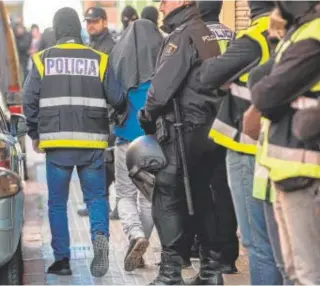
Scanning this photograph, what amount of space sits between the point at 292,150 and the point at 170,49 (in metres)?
2.04

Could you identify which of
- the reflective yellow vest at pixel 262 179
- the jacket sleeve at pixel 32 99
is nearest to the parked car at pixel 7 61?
the jacket sleeve at pixel 32 99

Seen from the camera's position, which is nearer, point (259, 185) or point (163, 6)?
point (259, 185)

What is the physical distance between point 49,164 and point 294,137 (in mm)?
3168

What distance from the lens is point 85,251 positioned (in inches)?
336

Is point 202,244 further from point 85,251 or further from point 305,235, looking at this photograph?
point 305,235

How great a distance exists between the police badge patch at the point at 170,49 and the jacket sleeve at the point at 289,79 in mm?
1884

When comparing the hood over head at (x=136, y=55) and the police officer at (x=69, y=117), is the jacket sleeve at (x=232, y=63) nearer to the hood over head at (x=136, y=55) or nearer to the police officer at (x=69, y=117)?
the police officer at (x=69, y=117)

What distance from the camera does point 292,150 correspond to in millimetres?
Answer: 4695

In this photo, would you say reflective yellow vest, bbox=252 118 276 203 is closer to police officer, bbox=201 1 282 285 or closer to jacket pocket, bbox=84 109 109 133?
police officer, bbox=201 1 282 285

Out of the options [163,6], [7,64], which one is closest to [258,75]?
[163,6]

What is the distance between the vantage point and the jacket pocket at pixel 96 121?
7445 millimetres

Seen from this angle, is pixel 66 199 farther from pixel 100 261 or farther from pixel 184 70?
pixel 184 70

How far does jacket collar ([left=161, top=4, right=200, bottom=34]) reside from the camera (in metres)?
6.75

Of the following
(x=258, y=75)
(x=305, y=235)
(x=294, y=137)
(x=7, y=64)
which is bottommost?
(x=305, y=235)
